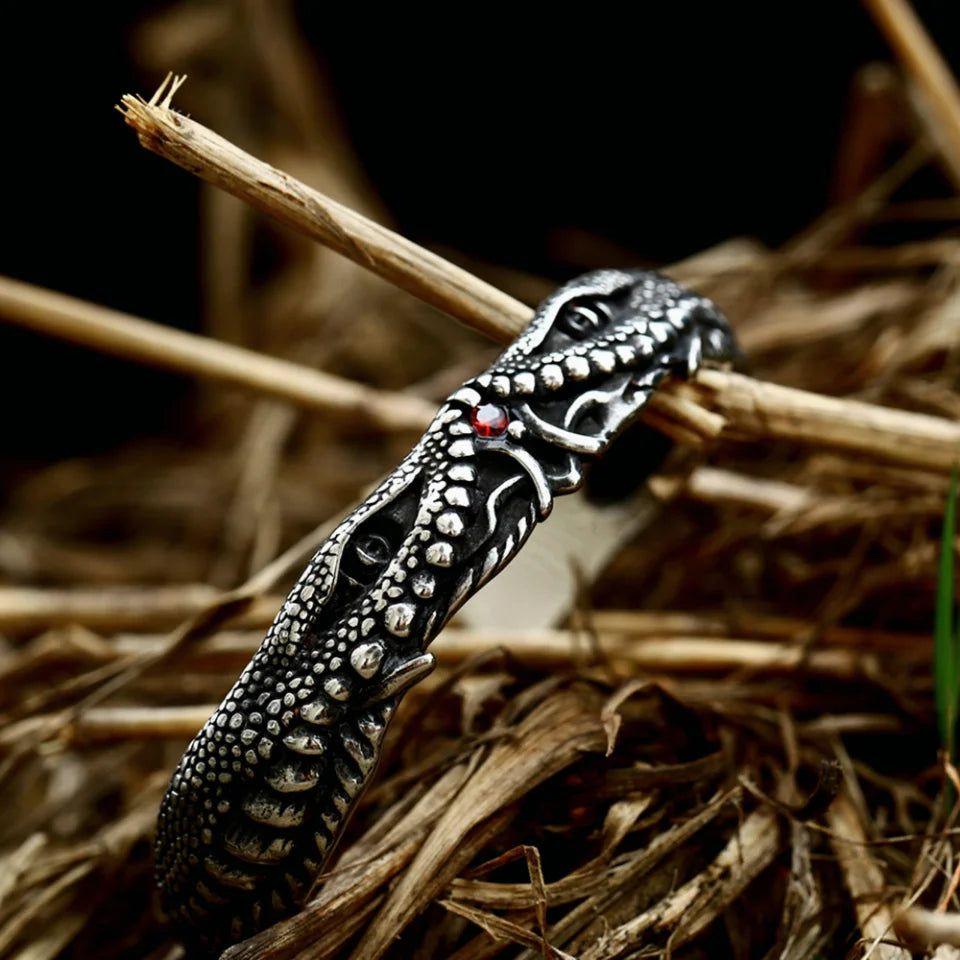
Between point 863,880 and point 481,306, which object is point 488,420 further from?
point 863,880

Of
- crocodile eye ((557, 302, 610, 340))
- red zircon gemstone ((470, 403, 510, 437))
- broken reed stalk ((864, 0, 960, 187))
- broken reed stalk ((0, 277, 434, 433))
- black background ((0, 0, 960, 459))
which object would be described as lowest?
red zircon gemstone ((470, 403, 510, 437))

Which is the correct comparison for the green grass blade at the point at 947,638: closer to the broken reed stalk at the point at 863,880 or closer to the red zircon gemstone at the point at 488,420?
the broken reed stalk at the point at 863,880

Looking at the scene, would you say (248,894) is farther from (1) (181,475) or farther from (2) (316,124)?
(2) (316,124)

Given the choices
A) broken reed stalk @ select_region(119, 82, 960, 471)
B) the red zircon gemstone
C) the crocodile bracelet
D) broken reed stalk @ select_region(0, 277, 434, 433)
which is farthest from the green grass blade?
broken reed stalk @ select_region(0, 277, 434, 433)

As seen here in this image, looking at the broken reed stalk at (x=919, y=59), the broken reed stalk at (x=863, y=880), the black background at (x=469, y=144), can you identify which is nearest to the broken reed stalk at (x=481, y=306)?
the broken reed stalk at (x=863, y=880)

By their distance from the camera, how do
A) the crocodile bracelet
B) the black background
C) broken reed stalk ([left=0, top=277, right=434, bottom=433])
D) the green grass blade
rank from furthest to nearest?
the black background, broken reed stalk ([left=0, top=277, right=434, bottom=433]), the green grass blade, the crocodile bracelet

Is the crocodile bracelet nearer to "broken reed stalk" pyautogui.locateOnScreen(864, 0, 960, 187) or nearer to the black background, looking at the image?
"broken reed stalk" pyautogui.locateOnScreen(864, 0, 960, 187)
